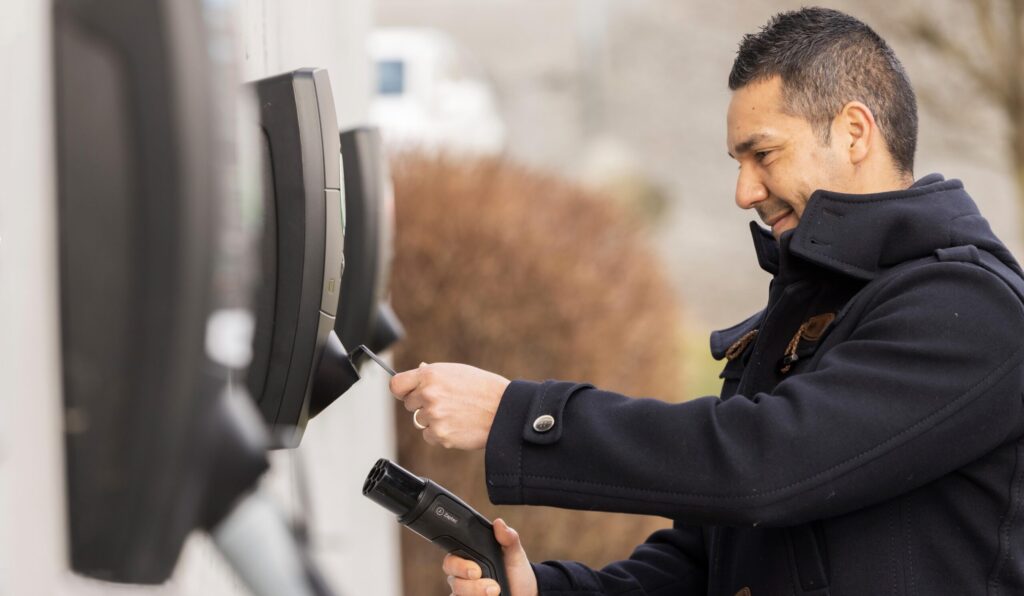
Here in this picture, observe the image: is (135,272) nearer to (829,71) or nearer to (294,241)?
(294,241)

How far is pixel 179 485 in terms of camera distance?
0.67 meters

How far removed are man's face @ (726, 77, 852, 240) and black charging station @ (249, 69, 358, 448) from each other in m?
0.56

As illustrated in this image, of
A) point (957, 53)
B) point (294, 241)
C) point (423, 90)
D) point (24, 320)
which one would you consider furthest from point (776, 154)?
point (423, 90)

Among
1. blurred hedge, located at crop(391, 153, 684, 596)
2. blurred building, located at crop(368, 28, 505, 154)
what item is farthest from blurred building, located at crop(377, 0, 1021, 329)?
blurred hedge, located at crop(391, 153, 684, 596)

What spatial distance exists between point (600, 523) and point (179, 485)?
16.0ft

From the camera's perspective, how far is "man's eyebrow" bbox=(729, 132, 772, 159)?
5.88 ft

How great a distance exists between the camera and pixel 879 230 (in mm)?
1686

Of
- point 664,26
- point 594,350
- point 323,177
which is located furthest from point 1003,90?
point 664,26

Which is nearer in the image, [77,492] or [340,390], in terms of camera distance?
[77,492]

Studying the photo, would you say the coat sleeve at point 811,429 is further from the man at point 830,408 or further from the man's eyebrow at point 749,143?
the man's eyebrow at point 749,143

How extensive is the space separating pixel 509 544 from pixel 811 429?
0.50m

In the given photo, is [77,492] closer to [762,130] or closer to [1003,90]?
[762,130]

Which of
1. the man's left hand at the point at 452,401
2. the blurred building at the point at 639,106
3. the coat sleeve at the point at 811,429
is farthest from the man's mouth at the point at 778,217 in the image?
the blurred building at the point at 639,106

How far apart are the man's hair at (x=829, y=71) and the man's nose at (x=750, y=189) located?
0.33ft
